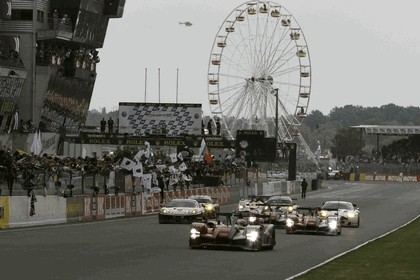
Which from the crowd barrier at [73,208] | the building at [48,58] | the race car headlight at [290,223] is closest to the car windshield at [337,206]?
the race car headlight at [290,223]

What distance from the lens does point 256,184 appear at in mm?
97750

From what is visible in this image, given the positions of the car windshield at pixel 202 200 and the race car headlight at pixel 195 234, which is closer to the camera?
the race car headlight at pixel 195 234

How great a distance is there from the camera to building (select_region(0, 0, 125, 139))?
88.1 meters

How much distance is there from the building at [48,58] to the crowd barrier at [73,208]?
22859 millimetres

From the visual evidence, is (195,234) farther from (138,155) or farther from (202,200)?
(138,155)

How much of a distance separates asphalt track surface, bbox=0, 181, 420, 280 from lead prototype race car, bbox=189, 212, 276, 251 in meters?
0.44

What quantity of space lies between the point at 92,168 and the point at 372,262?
25763mm

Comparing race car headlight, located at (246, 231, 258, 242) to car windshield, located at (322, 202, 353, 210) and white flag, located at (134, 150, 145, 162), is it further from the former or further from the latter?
white flag, located at (134, 150, 145, 162)

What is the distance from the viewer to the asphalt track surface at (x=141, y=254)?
2666cm

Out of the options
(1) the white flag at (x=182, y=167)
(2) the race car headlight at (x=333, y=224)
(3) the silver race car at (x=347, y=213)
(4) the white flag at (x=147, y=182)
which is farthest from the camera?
(1) the white flag at (x=182, y=167)

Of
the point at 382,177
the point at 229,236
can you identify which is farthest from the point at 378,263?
the point at 382,177

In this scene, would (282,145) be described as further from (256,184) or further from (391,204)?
(391,204)

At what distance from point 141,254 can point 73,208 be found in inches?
781

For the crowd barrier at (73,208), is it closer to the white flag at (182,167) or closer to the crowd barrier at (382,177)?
the white flag at (182,167)
